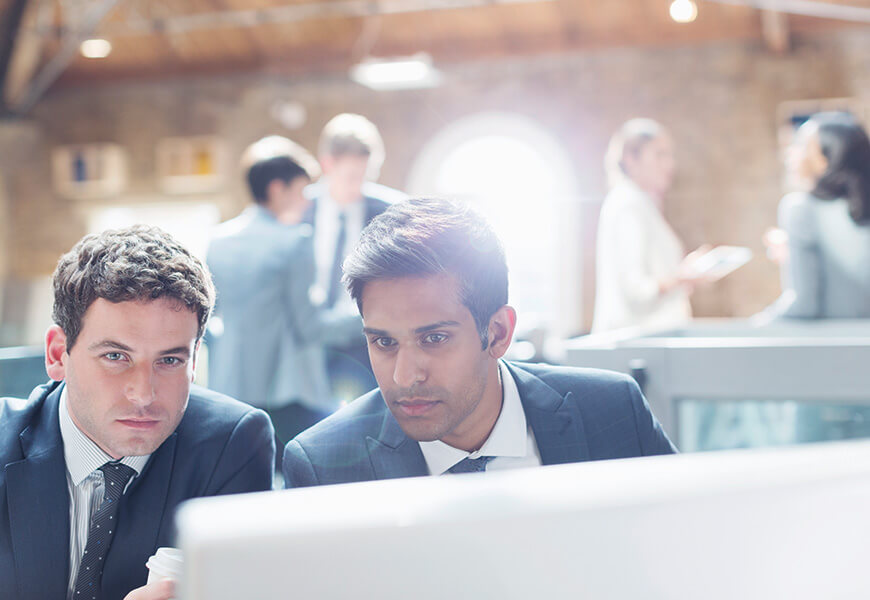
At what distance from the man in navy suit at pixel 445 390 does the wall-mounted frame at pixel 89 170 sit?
10456 mm

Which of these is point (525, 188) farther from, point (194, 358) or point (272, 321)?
point (194, 358)

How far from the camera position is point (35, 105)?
1120cm

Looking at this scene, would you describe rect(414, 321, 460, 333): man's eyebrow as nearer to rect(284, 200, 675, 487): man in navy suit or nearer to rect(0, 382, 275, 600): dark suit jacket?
rect(284, 200, 675, 487): man in navy suit

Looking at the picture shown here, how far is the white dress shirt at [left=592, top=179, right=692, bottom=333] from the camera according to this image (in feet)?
9.73

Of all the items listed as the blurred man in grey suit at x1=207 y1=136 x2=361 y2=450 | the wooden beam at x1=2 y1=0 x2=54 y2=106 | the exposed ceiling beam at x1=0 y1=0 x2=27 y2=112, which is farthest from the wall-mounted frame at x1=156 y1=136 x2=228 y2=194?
the blurred man in grey suit at x1=207 y1=136 x2=361 y2=450

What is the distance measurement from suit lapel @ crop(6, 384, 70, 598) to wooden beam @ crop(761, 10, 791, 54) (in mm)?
8915

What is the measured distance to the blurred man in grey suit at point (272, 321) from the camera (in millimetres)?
3012

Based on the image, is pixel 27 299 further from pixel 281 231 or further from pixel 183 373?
pixel 183 373

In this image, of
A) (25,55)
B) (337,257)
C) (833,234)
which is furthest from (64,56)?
(833,234)

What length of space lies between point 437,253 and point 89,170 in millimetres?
10901

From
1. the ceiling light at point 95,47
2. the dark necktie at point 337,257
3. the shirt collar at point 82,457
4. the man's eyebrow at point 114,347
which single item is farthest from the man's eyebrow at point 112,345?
the ceiling light at point 95,47

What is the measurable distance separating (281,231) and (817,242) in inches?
69.1

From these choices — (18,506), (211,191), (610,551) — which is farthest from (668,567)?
(211,191)

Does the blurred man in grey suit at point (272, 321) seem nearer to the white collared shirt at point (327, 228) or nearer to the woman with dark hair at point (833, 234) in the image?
the white collared shirt at point (327, 228)
